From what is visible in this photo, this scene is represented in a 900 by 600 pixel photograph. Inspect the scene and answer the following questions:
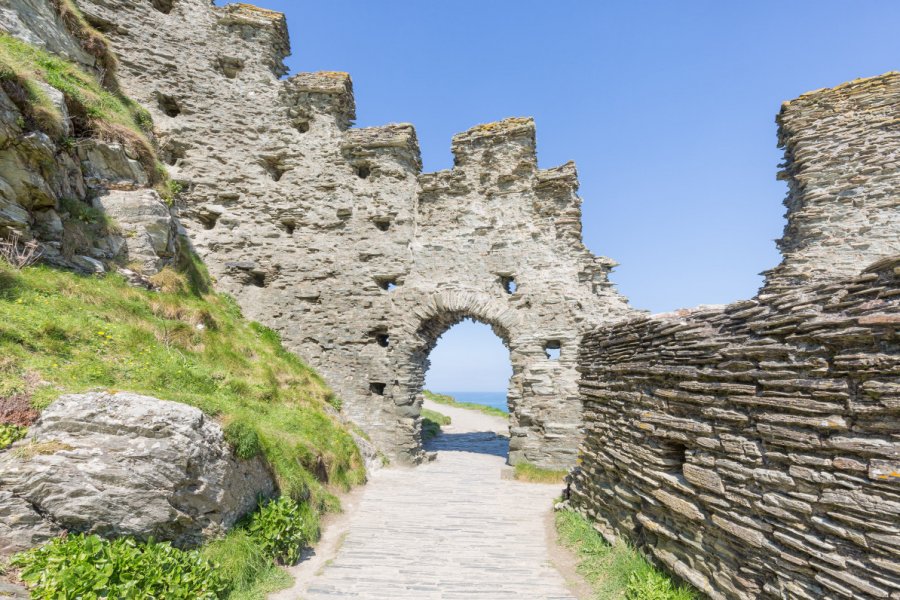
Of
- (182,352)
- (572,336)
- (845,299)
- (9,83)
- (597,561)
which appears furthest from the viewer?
(572,336)

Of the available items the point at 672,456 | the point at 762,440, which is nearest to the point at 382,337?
the point at 672,456

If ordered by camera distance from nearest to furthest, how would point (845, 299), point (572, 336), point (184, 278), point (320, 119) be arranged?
point (845, 299), point (184, 278), point (572, 336), point (320, 119)

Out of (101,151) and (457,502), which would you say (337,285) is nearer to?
(101,151)

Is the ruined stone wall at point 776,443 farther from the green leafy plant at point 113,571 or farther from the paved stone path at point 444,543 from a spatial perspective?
the green leafy plant at point 113,571

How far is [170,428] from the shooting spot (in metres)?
5.02

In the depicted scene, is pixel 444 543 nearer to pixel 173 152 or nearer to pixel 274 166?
pixel 274 166

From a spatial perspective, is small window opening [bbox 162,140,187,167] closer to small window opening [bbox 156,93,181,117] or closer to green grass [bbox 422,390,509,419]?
small window opening [bbox 156,93,181,117]

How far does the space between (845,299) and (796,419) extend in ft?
3.29

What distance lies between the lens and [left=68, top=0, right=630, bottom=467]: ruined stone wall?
1277 centimetres

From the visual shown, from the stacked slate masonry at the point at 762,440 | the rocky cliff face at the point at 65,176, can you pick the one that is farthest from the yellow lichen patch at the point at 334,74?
→ the stacked slate masonry at the point at 762,440

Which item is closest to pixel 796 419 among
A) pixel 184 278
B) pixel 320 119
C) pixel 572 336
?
pixel 572 336

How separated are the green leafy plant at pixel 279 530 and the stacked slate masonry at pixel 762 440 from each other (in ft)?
15.1

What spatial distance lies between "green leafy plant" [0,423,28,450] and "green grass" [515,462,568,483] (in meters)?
9.70

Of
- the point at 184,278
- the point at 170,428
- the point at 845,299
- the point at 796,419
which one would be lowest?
the point at 170,428
